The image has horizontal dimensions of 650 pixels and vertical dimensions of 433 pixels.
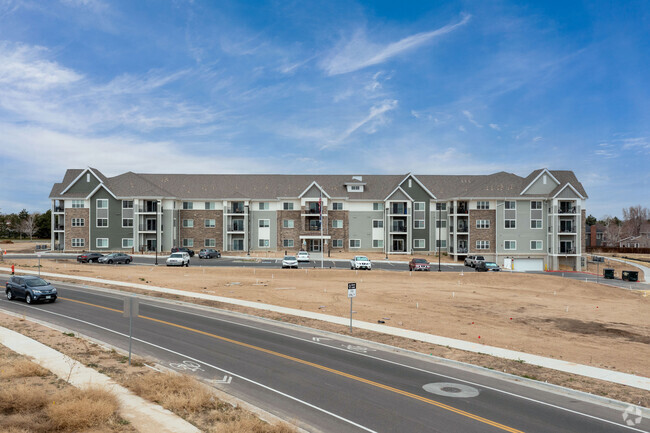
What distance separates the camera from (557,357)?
17.6m

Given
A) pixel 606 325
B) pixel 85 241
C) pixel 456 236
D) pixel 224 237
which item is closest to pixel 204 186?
pixel 224 237

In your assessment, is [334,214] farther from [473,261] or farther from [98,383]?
[98,383]

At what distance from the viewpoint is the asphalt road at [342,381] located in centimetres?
1099

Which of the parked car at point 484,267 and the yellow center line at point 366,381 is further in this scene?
the parked car at point 484,267

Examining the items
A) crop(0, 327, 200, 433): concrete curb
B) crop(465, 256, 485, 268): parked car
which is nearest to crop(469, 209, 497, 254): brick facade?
crop(465, 256, 485, 268): parked car

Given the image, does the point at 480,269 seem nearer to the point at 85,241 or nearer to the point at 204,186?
the point at 204,186

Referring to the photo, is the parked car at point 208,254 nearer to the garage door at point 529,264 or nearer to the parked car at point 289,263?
the parked car at point 289,263

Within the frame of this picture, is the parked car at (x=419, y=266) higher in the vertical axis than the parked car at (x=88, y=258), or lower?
lower

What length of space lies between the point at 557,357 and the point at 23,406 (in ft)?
58.5

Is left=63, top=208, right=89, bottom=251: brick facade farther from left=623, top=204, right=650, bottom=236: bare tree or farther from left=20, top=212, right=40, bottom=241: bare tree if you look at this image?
left=623, top=204, right=650, bottom=236: bare tree

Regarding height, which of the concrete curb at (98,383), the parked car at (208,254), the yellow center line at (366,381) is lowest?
the yellow center line at (366,381)

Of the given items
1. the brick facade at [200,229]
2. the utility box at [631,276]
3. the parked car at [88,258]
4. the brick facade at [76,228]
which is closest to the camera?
the utility box at [631,276]

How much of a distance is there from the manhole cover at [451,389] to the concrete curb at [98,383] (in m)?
6.99

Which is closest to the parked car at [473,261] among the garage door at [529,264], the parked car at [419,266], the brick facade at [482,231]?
the brick facade at [482,231]
